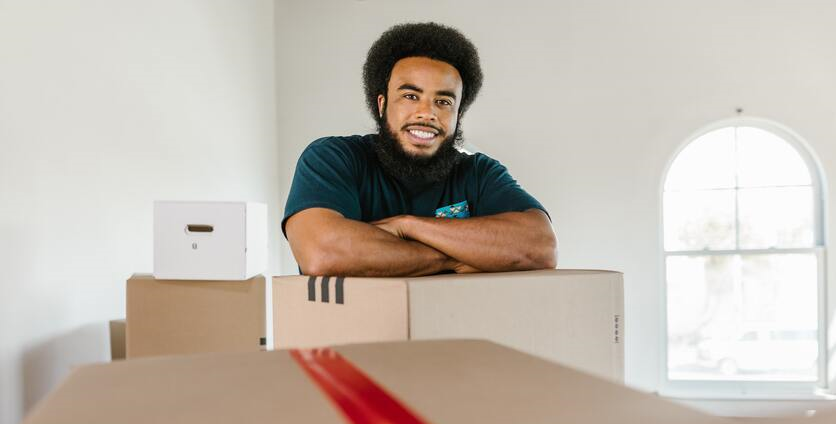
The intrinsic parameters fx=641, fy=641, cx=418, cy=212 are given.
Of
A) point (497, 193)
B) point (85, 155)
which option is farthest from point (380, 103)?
point (85, 155)

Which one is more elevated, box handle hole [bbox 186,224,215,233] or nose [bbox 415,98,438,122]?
nose [bbox 415,98,438,122]

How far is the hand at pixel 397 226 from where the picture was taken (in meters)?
1.24

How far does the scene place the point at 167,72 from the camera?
272cm

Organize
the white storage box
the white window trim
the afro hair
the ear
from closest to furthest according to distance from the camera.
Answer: the afro hair → the ear → the white storage box → the white window trim

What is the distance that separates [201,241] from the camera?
1868mm

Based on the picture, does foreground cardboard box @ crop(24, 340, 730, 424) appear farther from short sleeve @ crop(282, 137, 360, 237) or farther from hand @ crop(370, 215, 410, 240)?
short sleeve @ crop(282, 137, 360, 237)

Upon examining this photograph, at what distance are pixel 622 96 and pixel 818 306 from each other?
6.18ft

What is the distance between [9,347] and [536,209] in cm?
144

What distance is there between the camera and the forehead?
1566 millimetres

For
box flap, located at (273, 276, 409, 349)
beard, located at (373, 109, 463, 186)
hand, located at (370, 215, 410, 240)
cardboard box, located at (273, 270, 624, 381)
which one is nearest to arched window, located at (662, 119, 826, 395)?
beard, located at (373, 109, 463, 186)

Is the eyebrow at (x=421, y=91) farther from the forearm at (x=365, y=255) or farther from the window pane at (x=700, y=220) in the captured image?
the window pane at (x=700, y=220)

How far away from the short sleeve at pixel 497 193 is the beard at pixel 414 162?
0.26 feet

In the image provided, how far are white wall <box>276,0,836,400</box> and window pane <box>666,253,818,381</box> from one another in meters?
0.22

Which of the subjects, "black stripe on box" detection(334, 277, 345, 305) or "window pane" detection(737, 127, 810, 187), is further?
"window pane" detection(737, 127, 810, 187)
